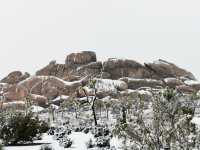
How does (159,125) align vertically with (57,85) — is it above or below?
below

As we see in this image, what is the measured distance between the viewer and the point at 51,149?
26.0m

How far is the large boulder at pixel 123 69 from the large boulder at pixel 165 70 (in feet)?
13.6

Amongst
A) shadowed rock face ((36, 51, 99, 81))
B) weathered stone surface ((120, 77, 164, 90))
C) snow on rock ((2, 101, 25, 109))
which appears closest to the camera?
snow on rock ((2, 101, 25, 109))

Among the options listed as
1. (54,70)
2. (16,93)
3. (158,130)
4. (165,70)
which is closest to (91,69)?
(54,70)

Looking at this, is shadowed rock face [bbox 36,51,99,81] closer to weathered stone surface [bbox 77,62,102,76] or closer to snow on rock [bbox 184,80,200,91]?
weathered stone surface [bbox 77,62,102,76]

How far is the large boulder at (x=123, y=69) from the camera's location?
500ft

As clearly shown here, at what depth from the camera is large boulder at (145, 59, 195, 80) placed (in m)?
157

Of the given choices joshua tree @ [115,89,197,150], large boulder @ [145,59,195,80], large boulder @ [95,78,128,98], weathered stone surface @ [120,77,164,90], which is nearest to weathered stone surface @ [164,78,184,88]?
weathered stone surface @ [120,77,164,90]

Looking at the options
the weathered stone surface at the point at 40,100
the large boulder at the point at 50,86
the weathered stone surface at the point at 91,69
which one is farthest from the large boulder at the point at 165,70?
the weathered stone surface at the point at 40,100

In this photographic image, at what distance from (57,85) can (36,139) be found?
109 metres

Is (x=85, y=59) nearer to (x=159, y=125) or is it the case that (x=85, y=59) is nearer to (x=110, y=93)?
(x=110, y=93)

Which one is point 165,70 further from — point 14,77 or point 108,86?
point 14,77

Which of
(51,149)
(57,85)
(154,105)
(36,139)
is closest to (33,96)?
(57,85)

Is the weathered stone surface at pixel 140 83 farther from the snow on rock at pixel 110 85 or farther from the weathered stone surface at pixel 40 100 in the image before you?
the weathered stone surface at pixel 40 100
